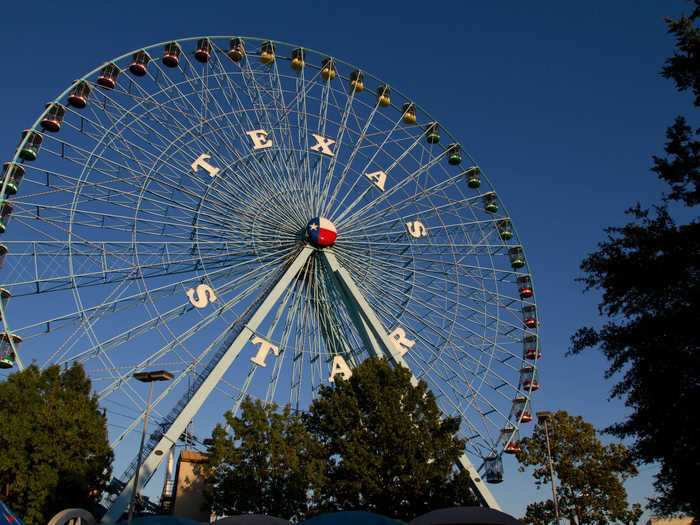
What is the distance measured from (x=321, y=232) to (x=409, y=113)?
10.5m

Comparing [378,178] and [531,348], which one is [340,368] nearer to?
[378,178]

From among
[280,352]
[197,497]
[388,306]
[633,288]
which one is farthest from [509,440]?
[633,288]

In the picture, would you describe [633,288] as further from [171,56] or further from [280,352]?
[171,56]

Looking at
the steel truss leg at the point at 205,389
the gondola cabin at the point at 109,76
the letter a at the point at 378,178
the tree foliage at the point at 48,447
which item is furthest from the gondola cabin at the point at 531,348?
the gondola cabin at the point at 109,76

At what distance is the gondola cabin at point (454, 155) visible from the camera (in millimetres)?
35969

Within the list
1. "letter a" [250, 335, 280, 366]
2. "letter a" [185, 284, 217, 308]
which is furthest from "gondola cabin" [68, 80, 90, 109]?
"letter a" [250, 335, 280, 366]

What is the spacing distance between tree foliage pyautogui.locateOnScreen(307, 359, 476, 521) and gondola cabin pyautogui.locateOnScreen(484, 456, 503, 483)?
350 cm

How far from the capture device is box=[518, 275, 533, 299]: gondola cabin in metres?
35.5

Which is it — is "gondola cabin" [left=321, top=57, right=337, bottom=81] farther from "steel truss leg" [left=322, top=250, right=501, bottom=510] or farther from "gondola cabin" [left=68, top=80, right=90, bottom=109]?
"gondola cabin" [left=68, top=80, right=90, bottom=109]

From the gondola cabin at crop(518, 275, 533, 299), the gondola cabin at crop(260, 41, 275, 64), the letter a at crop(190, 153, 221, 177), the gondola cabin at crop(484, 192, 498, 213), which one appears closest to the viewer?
the letter a at crop(190, 153, 221, 177)

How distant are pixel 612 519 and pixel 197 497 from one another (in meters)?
19.7

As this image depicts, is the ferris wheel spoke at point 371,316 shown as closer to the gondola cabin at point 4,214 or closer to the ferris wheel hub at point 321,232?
the ferris wheel hub at point 321,232

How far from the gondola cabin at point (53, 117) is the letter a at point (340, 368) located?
15103 millimetres

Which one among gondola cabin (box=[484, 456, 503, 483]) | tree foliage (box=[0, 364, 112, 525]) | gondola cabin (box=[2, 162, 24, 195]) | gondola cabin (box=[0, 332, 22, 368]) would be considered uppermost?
gondola cabin (box=[2, 162, 24, 195])
